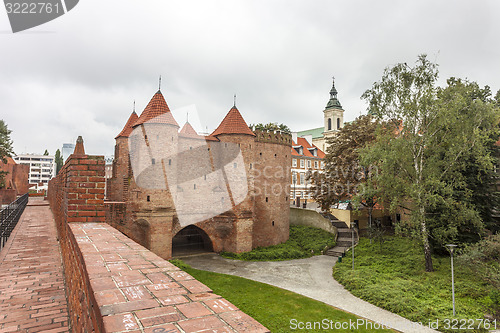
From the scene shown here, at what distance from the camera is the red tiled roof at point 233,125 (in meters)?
26.6

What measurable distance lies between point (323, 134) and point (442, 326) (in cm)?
5256

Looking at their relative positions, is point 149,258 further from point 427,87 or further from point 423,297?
point 427,87

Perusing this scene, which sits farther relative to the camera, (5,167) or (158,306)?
(5,167)

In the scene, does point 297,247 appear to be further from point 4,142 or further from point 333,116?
point 333,116

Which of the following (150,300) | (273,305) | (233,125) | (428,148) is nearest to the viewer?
(150,300)

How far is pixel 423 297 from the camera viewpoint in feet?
48.3

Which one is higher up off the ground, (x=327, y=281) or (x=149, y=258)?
(x=149, y=258)

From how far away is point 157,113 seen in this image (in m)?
22.2

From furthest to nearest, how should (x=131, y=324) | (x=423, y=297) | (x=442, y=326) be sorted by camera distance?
(x=423, y=297) < (x=442, y=326) < (x=131, y=324)

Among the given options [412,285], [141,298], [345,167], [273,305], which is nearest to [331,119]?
[345,167]

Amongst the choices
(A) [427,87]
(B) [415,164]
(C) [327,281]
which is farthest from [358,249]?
(A) [427,87]

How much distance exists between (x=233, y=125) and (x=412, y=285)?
18.0m

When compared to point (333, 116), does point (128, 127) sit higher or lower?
lower

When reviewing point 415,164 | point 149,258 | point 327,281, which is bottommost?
point 327,281
